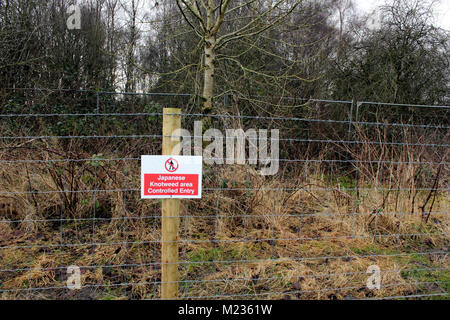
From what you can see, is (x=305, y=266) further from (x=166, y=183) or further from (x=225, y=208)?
(x=166, y=183)

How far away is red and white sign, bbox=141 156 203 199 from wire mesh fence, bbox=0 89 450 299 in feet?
1.40

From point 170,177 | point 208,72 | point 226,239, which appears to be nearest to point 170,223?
point 170,177

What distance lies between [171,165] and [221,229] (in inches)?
71.1

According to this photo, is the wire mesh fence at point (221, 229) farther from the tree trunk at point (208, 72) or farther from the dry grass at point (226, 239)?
the tree trunk at point (208, 72)

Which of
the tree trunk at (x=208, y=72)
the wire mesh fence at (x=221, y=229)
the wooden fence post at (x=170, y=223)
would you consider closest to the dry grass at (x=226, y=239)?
the wire mesh fence at (x=221, y=229)

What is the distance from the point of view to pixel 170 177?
7.02 ft

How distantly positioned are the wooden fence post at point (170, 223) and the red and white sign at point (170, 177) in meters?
0.07

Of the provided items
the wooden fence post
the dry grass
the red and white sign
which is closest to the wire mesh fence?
the dry grass

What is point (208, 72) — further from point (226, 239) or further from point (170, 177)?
point (170, 177)

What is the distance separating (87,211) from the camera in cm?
390

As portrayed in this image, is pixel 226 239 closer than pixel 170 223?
No

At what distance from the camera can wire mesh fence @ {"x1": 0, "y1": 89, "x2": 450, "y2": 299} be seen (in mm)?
2748

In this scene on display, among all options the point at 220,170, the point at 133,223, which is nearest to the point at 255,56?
the point at 220,170

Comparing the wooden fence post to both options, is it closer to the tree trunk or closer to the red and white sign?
the red and white sign
